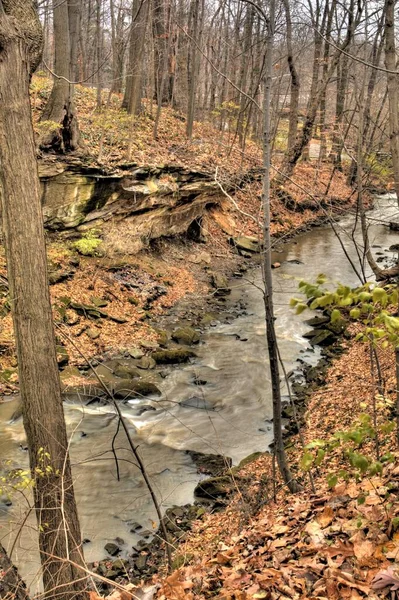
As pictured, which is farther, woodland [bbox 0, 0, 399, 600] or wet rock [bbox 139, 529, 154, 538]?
wet rock [bbox 139, 529, 154, 538]

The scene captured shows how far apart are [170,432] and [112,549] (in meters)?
2.92

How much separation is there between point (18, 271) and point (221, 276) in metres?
13.2

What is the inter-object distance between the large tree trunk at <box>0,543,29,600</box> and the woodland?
21mm

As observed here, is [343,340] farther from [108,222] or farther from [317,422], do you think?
[108,222]

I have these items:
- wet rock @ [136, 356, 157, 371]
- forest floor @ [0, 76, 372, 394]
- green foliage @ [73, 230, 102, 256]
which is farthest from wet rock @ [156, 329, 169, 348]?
green foliage @ [73, 230, 102, 256]

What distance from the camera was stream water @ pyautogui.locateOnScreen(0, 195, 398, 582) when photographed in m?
6.99

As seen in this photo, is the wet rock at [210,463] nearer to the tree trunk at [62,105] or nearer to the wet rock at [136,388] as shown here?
the wet rock at [136,388]

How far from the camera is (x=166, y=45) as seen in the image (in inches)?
889

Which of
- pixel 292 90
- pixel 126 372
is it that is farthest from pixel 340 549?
pixel 292 90

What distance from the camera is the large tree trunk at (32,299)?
3.80 m

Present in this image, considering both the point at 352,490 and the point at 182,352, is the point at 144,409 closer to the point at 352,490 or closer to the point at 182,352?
the point at 182,352

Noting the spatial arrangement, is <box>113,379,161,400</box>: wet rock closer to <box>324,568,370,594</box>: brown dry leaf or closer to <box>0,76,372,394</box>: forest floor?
<box>0,76,372,394</box>: forest floor

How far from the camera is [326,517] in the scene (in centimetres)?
444

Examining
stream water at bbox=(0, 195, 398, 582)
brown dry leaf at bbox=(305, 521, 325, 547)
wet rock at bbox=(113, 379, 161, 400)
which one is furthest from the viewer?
wet rock at bbox=(113, 379, 161, 400)
